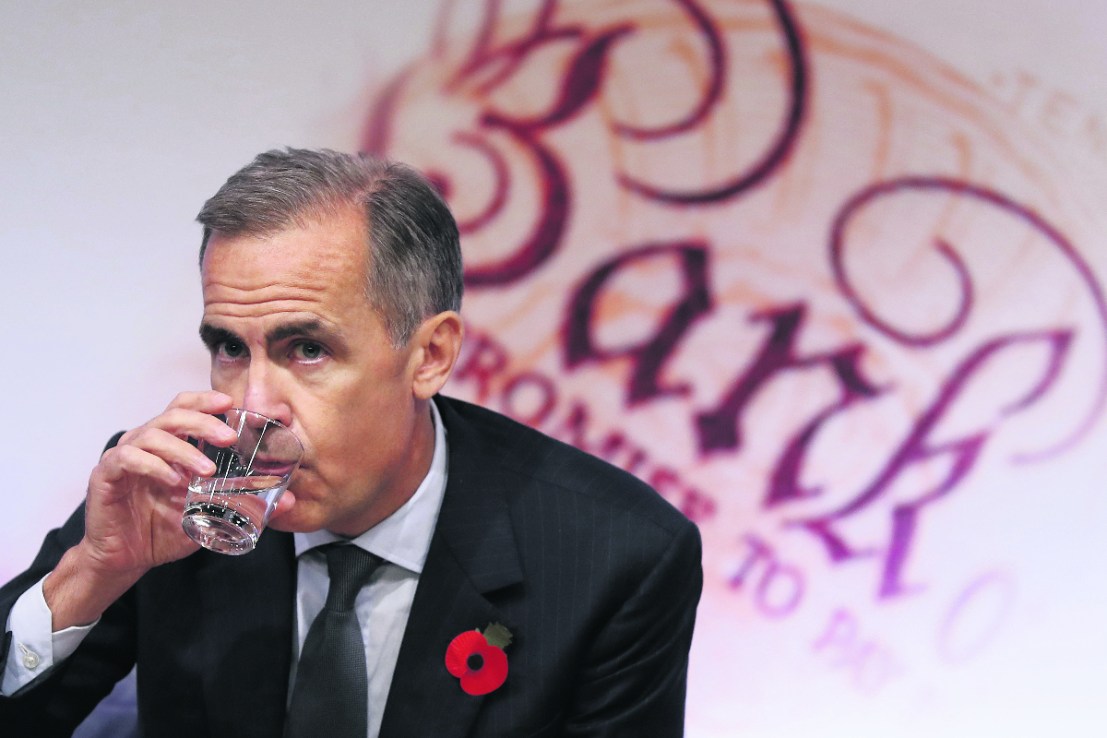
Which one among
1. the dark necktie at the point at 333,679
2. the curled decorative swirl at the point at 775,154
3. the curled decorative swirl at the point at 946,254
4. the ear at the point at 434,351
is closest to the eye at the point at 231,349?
the ear at the point at 434,351

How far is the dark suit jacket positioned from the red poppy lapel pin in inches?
0.5

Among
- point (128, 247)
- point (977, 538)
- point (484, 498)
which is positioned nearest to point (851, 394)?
point (977, 538)

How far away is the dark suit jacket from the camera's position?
1688 mm

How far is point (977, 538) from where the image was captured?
9.48ft

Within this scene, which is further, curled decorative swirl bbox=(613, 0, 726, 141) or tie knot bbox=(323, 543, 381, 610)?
curled decorative swirl bbox=(613, 0, 726, 141)

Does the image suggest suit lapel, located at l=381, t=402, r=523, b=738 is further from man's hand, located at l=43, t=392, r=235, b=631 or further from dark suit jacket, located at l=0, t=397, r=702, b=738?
man's hand, located at l=43, t=392, r=235, b=631

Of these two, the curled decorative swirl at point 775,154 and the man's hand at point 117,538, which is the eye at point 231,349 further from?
the curled decorative swirl at point 775,154

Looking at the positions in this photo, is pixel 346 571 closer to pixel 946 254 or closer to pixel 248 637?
pixel 248 637

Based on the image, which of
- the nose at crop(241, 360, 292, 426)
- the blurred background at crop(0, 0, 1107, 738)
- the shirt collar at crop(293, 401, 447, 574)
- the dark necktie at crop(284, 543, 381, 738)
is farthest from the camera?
the blurred background at crop(0, 0, 1107, 738)

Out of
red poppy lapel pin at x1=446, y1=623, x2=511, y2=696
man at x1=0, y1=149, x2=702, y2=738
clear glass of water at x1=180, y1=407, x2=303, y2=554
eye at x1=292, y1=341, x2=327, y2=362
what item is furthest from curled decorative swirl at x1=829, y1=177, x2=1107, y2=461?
clear glass of water at x1=180, y1=407, x2=303, y2=554

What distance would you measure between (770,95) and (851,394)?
0.72 metres

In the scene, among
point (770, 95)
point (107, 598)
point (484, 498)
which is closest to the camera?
point (107, 598)

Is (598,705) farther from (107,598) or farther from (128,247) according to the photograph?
(128,247)

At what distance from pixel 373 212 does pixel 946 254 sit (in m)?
1.65
